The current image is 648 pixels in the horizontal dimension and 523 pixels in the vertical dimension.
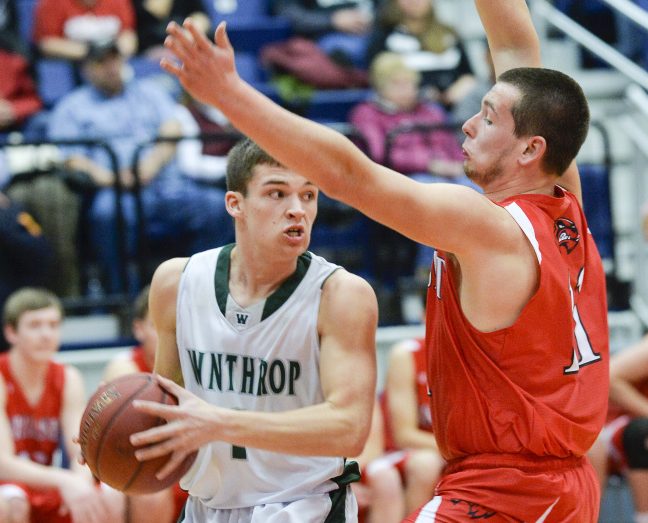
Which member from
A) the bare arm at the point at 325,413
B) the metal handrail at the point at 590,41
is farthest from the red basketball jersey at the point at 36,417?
the metal handrail at the point at 590,41

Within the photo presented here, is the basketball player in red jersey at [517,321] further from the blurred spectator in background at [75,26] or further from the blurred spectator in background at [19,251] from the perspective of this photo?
the blurred spectator in background at [75,26]

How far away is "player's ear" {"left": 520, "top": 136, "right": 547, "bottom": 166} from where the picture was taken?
11.0 ft

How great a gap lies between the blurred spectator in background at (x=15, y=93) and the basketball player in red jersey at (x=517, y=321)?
16.9ft

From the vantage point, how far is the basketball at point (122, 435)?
313cm

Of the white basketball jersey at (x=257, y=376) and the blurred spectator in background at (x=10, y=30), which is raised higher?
the blurred spectator in background at (x=10, y=30)

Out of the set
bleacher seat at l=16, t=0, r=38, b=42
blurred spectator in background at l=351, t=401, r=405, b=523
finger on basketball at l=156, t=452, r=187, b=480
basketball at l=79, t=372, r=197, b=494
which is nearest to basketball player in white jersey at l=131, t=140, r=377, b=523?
basketball at l=79, t=372, r=197, b=494

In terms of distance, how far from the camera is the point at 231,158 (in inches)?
146

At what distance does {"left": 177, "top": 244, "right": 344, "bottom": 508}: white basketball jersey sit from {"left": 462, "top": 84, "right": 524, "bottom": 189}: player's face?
57 centimetres

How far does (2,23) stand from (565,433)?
6352mm

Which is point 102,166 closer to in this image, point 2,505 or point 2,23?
point 2,23

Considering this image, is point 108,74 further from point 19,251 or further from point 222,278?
point 222,278

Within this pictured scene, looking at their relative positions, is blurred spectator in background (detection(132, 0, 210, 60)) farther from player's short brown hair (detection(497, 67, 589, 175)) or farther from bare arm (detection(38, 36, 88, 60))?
player's short brown hair (detection(497, 67, 589, 175))

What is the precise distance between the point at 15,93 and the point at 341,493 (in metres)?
5.36

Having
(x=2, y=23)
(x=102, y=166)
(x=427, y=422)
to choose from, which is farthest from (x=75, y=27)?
(x=427, y=422)
